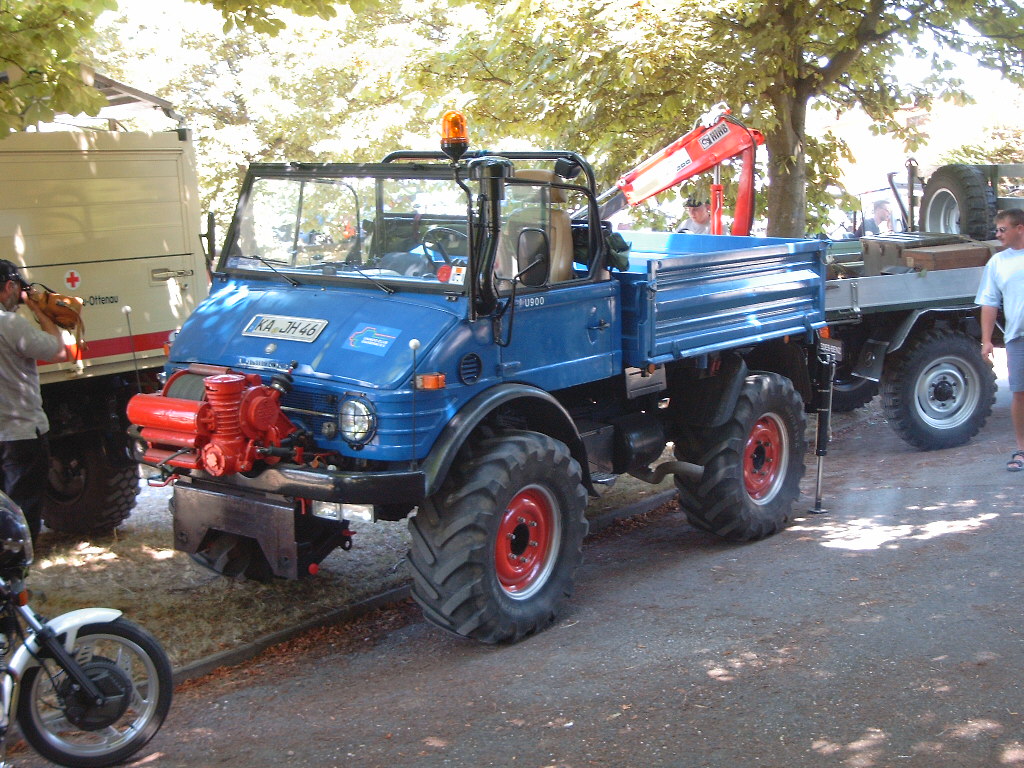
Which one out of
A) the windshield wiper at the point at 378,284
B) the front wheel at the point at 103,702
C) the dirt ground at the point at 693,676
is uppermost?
the windshield wiper at the point at 378,284

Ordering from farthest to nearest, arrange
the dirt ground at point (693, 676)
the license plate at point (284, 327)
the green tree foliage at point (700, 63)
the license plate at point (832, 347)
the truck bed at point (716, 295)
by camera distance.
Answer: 1. the green tree foliage at point (700, 63)
2. the license plate at point (832, 347)
3. the truck bed at point (716, 295)
4. the license plate at point (284, 327)
5. the dirt ground at point (693, 676)

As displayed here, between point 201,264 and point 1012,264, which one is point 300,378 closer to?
point 201,264

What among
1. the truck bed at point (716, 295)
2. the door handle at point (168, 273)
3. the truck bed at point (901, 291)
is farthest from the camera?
the truck bed at point (901, 291)

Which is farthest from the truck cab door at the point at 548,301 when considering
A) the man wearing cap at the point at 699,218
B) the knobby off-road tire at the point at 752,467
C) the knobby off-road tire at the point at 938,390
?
the man wearing cap at the point at 699,218

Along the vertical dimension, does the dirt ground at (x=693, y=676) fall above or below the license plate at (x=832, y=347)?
below

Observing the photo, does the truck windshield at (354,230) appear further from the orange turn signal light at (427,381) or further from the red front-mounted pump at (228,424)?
the red front-mounted pump at (228,424)

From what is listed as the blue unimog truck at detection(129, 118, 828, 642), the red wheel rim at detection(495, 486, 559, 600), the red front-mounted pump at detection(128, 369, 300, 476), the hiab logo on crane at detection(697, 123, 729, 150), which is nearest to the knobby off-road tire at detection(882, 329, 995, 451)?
the hiab logo on crane at detection(697, 123, 729, 150)

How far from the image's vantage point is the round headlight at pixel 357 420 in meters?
5.31

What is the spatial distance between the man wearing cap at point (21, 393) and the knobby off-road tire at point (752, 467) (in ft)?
13.3

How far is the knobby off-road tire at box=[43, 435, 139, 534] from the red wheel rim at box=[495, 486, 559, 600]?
3076mm

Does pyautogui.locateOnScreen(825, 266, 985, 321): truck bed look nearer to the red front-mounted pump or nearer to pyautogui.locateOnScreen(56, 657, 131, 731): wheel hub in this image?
the red front-mounted pump

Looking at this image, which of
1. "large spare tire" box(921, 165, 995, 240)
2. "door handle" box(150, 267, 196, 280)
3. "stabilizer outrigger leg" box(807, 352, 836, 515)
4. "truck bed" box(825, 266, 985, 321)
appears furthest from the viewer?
"large spare tire" box(921, 165, 995, 240)

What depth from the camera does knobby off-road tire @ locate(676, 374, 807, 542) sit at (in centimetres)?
737

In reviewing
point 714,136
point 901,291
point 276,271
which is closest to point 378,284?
point 276,271
